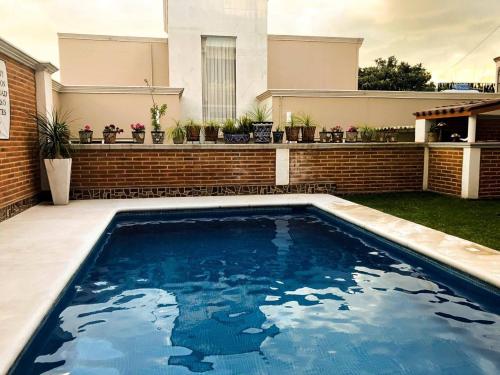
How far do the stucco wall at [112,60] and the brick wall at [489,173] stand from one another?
11.1 m

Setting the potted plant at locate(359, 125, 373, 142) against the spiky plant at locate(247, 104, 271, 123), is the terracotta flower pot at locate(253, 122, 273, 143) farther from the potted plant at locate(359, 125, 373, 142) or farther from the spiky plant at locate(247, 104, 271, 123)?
the potted plant at locate(359, 125, 373, 142)

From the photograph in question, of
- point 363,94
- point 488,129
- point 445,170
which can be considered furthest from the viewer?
point 363,94

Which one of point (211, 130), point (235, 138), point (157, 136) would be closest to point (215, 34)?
point (211, 130)

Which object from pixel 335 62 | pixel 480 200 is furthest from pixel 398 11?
pixel 480 200

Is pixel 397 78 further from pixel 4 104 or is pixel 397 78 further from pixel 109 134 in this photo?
pixel 4 104

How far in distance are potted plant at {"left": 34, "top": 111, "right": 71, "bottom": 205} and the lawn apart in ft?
17.4

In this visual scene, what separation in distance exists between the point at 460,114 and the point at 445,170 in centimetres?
118

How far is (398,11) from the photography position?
18.2 m

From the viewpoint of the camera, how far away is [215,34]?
50.2ft

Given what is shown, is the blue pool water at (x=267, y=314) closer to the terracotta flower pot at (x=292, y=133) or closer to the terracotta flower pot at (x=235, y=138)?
the terracotta flower pot at (x=235, y=138)

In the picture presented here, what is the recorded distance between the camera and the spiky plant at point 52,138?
752cm

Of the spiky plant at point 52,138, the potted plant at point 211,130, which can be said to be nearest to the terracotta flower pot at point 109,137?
the spiky plant at point 52,138

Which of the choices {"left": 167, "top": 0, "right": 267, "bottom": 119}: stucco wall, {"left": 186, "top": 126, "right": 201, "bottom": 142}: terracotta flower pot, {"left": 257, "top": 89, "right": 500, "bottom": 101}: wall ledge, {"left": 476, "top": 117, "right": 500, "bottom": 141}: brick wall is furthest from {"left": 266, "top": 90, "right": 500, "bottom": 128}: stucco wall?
{"left": 186, "top": 126, "right": 201, "bottom": 142}: terracotta flower pot

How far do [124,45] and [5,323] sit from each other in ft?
48.2
